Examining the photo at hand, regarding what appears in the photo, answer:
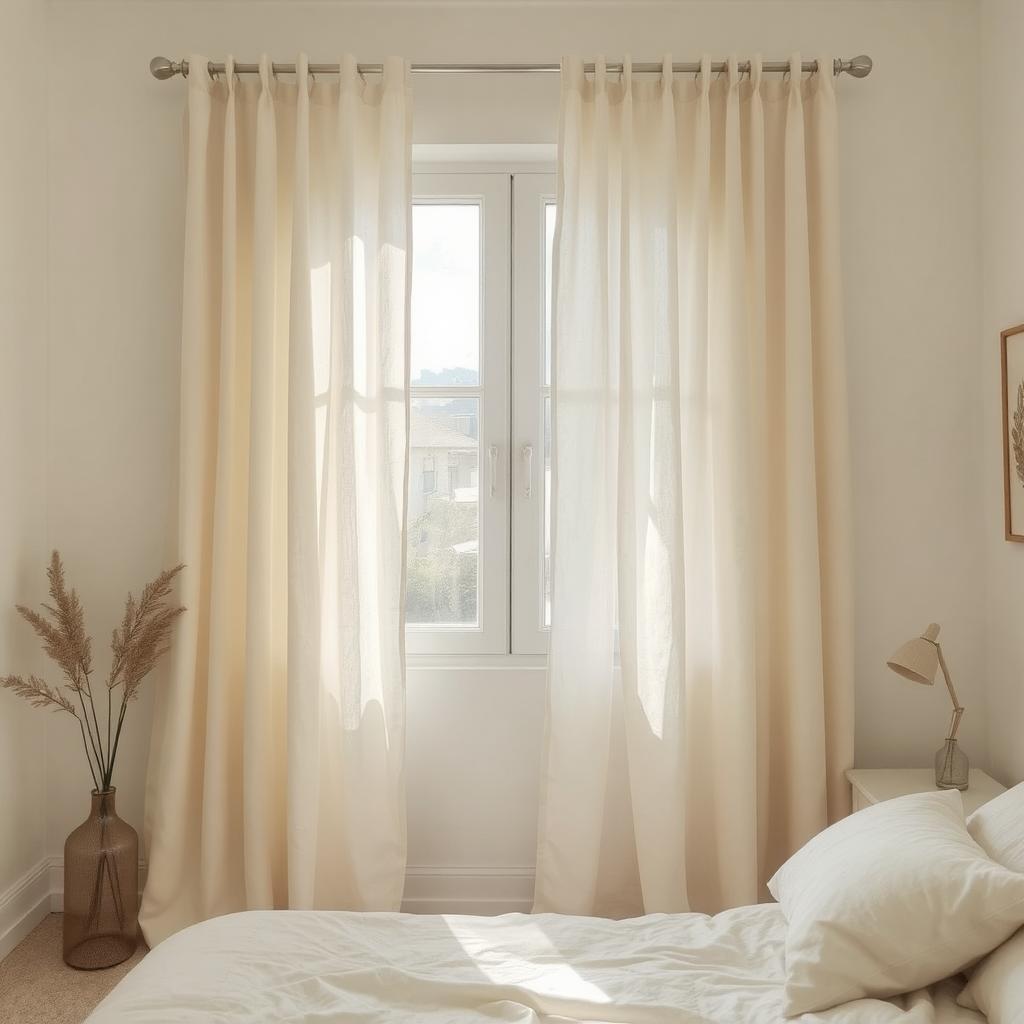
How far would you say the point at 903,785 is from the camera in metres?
2.50

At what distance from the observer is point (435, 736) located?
2879 millimetres

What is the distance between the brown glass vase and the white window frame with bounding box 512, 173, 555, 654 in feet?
4.19

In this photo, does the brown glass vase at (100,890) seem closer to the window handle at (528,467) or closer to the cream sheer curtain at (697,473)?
the cream sheer curtain at (697,473)

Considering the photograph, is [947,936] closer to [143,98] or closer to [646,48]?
[646,48]

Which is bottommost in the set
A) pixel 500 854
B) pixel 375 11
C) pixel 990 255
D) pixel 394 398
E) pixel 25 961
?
pixel 25 961

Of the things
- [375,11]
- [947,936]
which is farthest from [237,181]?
[947,936]

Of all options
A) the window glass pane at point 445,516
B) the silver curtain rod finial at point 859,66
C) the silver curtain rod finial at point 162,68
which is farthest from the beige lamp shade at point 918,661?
the silver curtain rod finial at point 162,68

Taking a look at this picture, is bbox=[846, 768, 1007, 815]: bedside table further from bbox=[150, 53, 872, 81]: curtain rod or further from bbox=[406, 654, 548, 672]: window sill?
bbox=[150, 53, 872, 81]: curtain rod

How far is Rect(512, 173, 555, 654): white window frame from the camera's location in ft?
9.59

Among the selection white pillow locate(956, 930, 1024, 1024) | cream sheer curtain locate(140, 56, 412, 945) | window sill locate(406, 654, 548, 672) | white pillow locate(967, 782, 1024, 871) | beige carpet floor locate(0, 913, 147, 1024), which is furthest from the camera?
window sill locate(406, 654, 548, 672)

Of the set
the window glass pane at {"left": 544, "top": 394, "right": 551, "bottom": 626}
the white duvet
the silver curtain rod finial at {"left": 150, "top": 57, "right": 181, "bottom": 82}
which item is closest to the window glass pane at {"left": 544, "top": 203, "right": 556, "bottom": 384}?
the window glass pane at {"left": 544, "top": 394, "right": 551, "bottom": 626}

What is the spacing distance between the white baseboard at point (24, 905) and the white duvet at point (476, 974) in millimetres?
1339

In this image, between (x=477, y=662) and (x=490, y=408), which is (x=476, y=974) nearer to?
(x=477, y=662)

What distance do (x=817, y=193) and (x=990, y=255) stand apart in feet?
1.84
